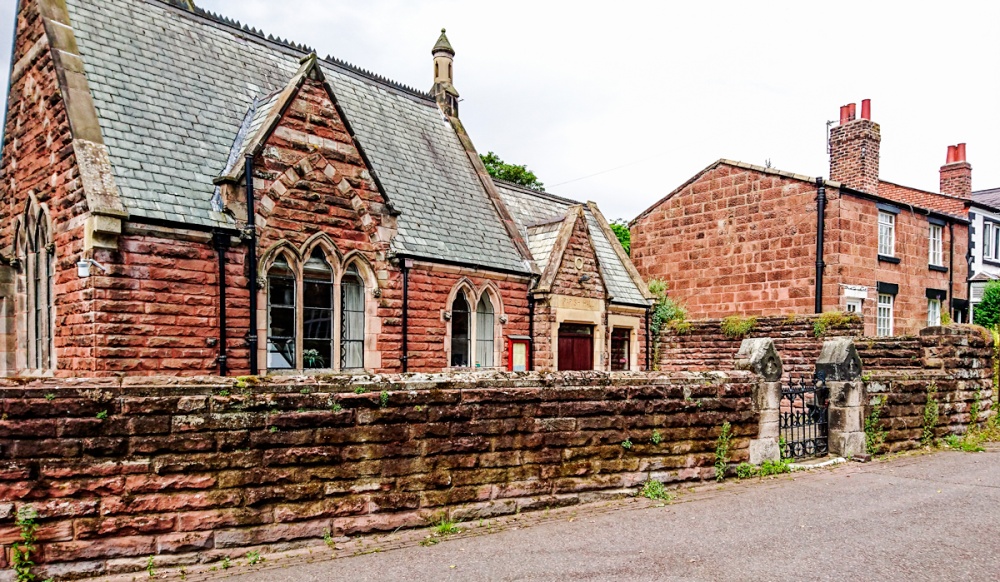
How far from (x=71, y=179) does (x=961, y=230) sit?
27.8 m

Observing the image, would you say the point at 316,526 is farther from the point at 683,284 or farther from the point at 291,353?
the point at 683,284

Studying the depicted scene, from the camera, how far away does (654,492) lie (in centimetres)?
821

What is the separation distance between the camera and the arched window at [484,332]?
15438 mm

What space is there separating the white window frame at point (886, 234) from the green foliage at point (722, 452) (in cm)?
1538

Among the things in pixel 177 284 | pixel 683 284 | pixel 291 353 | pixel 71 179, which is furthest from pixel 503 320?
pixel 683 284

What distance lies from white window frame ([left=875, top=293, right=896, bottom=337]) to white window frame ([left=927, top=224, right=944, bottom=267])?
2998mm

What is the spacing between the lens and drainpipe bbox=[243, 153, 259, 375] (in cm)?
1131

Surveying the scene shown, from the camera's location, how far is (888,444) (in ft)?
37.9

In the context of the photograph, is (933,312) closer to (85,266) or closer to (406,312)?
(406,312)

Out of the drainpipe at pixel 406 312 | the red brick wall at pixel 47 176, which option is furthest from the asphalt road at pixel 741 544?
the drainpipe at pixel 406 312

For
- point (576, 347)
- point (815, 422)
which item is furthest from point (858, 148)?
point (815, 422)

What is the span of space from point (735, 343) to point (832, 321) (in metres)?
2.90

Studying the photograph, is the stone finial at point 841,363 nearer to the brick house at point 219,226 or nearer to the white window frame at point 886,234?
the brick house at point 219,226

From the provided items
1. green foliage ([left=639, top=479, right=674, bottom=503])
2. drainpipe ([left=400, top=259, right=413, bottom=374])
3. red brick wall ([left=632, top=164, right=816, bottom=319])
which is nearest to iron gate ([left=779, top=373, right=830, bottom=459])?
green foliage ([left=639, top=479, right=674, bottom=503])
